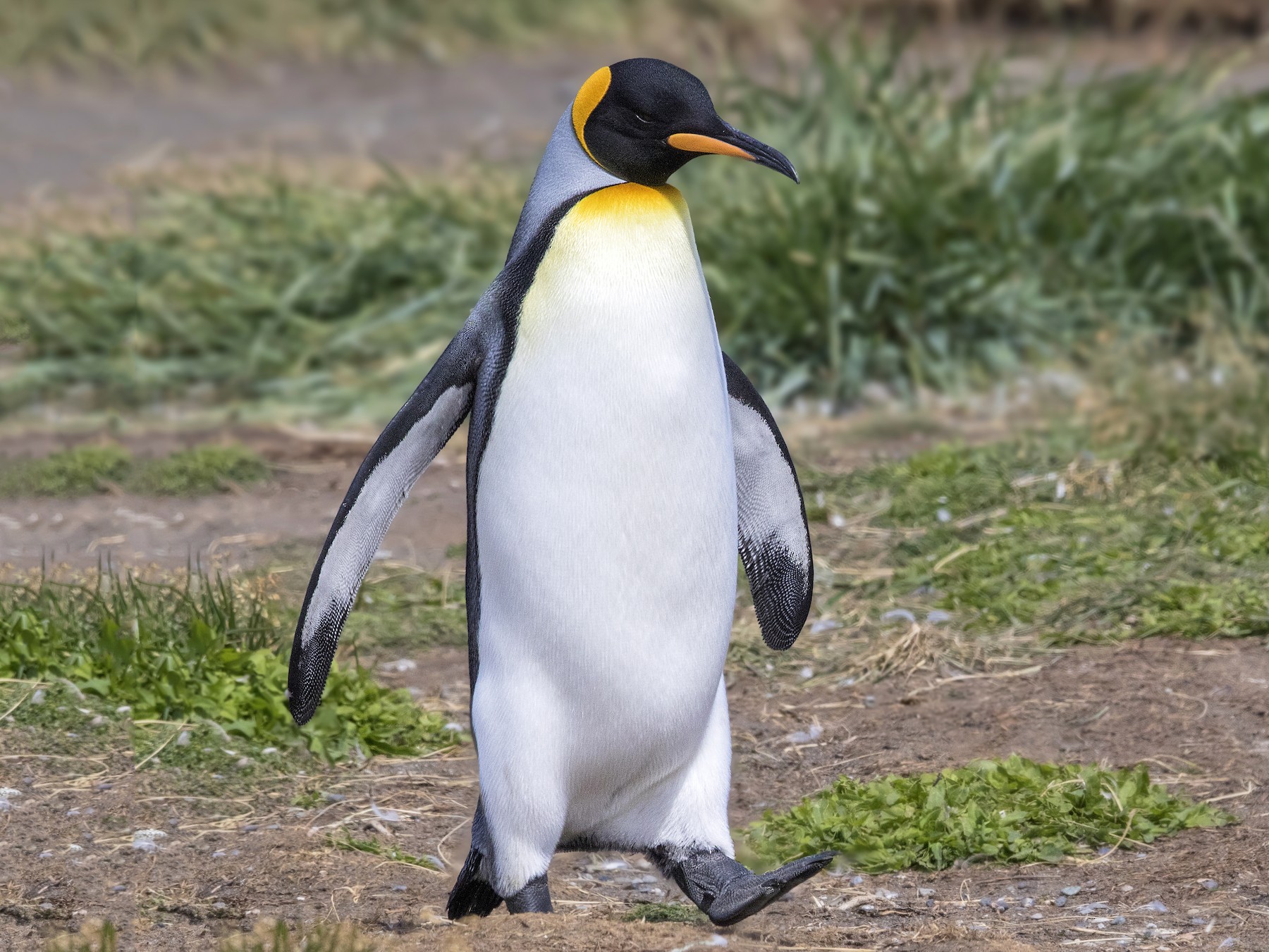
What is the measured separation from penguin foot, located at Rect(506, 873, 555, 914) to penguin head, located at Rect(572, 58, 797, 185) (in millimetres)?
1305

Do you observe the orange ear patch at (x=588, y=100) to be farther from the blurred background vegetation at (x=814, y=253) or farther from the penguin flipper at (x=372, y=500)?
the blurred background vegetation at (x=814, y=253)

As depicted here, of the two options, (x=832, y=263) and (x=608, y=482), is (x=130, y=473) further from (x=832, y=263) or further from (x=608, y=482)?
(x=608, y=482)

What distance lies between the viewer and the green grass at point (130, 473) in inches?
265

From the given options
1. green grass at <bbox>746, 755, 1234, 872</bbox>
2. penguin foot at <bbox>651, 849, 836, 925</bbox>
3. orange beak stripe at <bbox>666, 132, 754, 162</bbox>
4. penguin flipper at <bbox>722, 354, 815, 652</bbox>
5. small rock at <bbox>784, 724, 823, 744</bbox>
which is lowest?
small rock at <bbox>784, 724, 823, 744</bbox>

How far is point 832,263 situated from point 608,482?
4789mm

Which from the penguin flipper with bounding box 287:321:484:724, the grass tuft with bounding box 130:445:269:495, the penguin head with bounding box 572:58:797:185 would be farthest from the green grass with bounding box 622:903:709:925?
the grass tuft with bounding box 130:445:269:495

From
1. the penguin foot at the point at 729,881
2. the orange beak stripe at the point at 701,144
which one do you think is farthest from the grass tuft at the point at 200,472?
the orange beak stripe at the point at 701,144

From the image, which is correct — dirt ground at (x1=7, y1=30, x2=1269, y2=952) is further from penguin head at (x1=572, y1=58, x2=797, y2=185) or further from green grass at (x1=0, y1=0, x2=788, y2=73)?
green grass at (x1=0, y1=0, x2=788, y2=73)

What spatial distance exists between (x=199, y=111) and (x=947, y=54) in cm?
653

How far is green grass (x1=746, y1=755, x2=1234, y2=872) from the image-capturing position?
11.6ft

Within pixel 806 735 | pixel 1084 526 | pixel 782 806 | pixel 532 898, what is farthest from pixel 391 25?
pixel 532 898

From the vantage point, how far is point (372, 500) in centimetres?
321

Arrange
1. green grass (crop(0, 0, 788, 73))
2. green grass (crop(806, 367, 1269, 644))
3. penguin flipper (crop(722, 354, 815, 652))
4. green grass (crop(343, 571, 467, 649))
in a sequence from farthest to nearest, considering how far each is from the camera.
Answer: green grass (crop(0, 0, 788, 73)) → green grass (crop(343, 571, 467, 649)) → green grass (crop(806, 367, 1269, 644)) → penguin flipper (crop(722, 354, 815, 652))

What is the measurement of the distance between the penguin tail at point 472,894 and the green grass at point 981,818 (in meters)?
0.63
